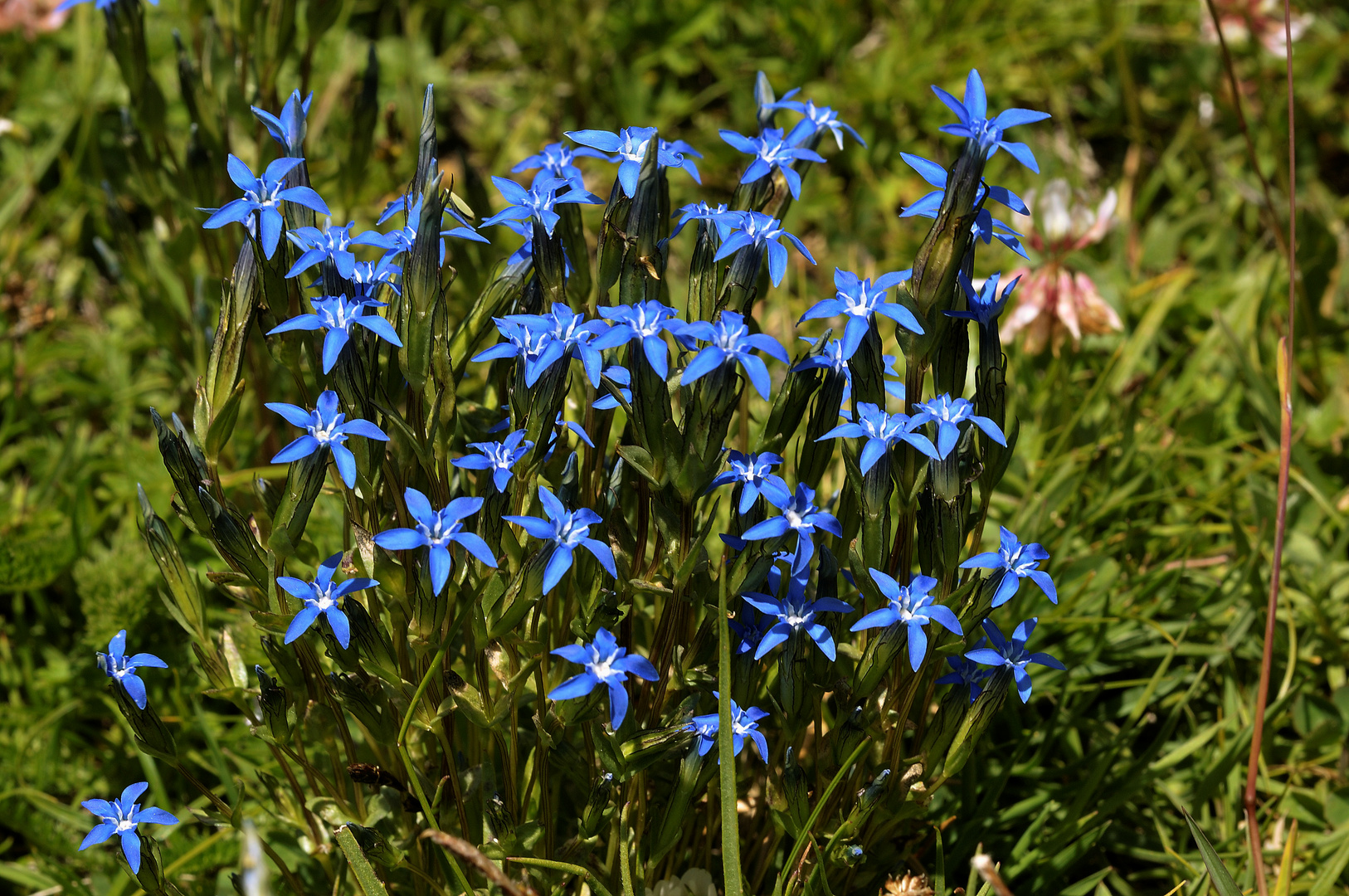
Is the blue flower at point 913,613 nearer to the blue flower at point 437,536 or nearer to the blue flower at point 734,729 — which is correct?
the blue flower at point 734,729

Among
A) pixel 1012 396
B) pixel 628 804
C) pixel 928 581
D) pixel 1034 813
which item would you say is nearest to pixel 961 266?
pixel 928 581

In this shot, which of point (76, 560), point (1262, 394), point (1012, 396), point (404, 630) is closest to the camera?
point (404, 630)

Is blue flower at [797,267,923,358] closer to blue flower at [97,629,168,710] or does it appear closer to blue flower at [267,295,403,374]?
blue flower at [267,295,403,374]

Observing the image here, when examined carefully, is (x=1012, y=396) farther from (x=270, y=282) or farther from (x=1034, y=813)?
(x=270, y=282)

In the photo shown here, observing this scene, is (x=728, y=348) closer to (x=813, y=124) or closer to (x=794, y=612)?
(x=794, y=612)

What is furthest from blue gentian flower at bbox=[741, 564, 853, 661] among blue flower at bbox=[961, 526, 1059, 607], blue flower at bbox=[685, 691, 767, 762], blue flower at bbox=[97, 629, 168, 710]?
blue flower at bbox=[97, 629, 168, 710]

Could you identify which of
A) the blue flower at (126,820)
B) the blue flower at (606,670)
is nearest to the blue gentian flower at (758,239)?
the blue flower at (606,670)
